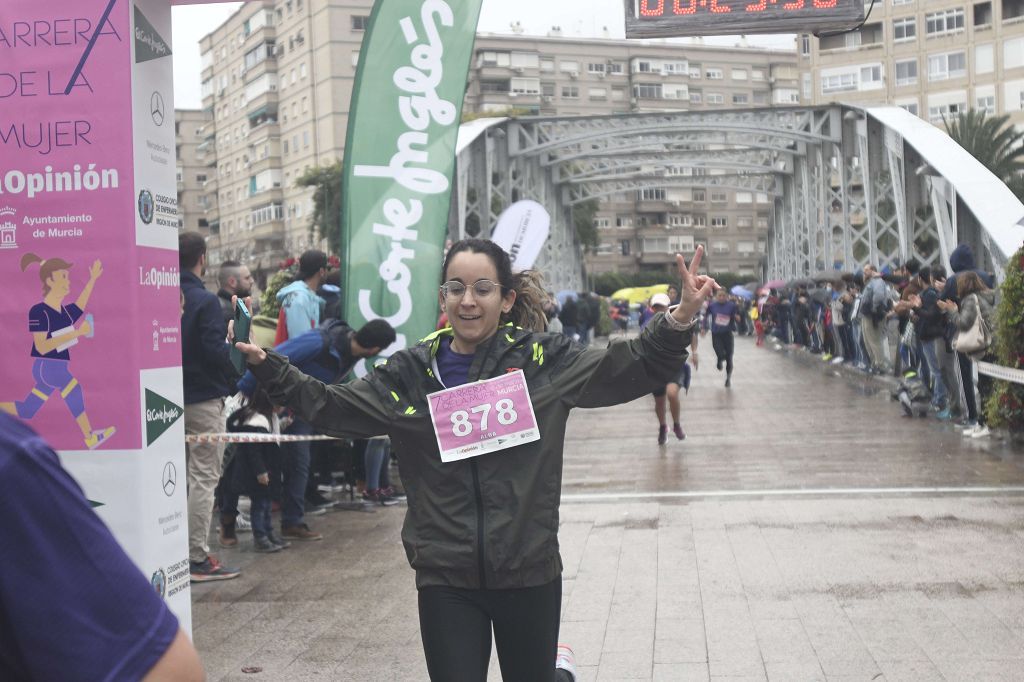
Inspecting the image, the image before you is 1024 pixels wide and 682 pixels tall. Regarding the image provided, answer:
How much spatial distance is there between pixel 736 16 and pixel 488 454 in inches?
280

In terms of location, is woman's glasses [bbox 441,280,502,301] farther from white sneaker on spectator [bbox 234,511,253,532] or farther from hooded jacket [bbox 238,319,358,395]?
white sneaker on spectator [bbox 234,511,253,532]

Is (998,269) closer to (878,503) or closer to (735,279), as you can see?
(878,503)

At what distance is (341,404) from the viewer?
369 cm

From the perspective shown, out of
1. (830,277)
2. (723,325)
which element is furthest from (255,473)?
(830,277)

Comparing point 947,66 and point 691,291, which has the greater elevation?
point 947,66

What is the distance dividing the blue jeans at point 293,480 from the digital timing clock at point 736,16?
4215 mm

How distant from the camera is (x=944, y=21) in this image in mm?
75188

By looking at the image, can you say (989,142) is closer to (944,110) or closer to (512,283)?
(944,110)

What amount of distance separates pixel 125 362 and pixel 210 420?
3.09 meters

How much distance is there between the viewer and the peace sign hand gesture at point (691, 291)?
3.44 m

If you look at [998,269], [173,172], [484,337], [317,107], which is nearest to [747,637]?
[484,337]

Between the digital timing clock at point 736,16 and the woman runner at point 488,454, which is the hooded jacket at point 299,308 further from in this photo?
the woman runner at point 488,454

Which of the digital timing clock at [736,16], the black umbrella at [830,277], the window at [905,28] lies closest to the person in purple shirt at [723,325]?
the black umbrella at [830,277]

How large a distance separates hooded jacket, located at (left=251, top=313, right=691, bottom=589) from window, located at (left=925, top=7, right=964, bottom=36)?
77201mm
